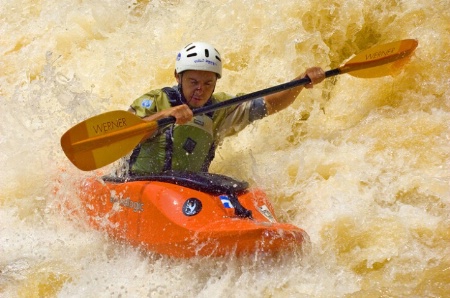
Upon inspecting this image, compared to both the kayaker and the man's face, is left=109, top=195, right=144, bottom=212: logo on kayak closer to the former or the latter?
the kayaker

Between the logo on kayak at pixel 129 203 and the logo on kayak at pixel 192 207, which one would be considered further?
the logo on kayak at pixel 129 203

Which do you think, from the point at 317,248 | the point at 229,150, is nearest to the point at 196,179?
the point at 317,248

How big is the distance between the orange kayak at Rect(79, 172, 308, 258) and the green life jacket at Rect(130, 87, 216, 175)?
0.17m

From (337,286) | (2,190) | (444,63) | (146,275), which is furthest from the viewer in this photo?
(2,190)

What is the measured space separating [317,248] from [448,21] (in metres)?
2.07

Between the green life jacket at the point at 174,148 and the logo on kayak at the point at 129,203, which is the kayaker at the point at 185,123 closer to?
the green life jacket at the point at 174,148

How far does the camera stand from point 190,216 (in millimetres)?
3125

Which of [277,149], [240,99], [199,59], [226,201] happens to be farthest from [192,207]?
[277,149]

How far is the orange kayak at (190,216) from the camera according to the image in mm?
2949

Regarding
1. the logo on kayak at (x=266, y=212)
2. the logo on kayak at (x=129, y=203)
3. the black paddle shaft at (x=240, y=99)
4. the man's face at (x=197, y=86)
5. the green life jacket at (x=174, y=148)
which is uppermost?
the man's face at (x=197, y=86)

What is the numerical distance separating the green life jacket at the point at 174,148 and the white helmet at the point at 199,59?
18 centimetres

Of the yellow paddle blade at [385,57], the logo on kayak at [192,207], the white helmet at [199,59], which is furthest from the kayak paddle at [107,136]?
the yellow paddle blade at [385,57]

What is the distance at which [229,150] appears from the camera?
466 centimetres

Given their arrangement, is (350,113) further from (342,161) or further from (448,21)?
(448,21)
